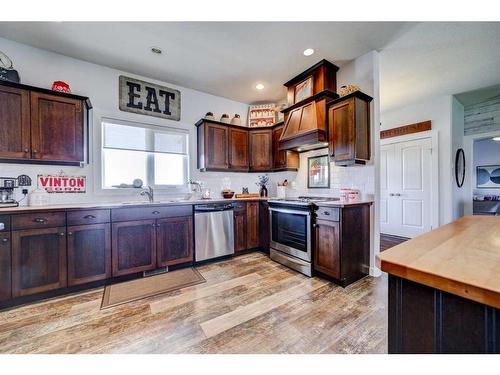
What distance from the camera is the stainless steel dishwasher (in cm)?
299

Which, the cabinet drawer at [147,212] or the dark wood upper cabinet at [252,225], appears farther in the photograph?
the dark wood upper cabinet at [252,225]

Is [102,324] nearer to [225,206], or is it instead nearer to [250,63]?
[225,206]

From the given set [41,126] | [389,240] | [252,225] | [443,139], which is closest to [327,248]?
[252,225]

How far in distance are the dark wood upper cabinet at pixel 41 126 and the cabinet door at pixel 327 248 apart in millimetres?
3002

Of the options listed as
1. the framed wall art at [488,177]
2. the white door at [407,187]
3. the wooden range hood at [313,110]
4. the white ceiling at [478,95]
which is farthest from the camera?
the framed wall art at [488,177]

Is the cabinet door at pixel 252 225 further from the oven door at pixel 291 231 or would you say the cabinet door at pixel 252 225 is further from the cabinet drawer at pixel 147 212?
the cabinet drawer at pixel 147 212

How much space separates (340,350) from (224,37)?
3.13m

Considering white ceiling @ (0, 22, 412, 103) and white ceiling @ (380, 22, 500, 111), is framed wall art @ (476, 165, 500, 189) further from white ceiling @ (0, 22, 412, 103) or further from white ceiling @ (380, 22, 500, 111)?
white ceiling @ (0, 22, 412, 103)

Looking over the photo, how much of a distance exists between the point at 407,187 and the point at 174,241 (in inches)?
186

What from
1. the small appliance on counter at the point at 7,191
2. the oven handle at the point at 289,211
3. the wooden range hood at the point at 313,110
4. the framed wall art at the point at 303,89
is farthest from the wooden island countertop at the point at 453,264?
the small appliance on counter at the point at 7,191

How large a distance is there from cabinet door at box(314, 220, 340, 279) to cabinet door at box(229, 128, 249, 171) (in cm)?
181

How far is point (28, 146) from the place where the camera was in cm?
227

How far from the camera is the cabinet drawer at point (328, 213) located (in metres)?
2.38
